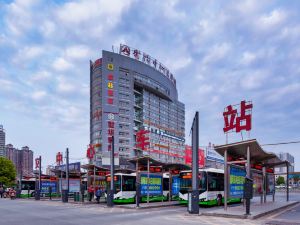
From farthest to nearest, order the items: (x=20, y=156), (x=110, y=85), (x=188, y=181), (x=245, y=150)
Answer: (x=20, y=156) < (x=110, y=85) < (x=188, y=181) < (x=245, y=150)

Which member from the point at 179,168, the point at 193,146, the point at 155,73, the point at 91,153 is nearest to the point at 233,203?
the point at 179,168

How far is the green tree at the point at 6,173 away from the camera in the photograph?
67.2 m

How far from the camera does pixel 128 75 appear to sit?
103 meters

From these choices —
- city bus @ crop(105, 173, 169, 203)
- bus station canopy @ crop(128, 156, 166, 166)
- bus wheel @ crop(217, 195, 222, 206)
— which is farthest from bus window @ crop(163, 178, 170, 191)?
bus wheel @ crop(217, 195, 222, 206)

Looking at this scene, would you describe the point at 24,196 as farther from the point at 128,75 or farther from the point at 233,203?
the point at 128,75

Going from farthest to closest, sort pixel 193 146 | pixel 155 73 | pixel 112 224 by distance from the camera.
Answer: pixel 155 73
pixel 193 146
pixel 112 224

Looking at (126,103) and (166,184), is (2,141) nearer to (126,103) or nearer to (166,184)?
(126,103)

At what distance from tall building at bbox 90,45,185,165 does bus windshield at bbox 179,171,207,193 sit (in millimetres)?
63131

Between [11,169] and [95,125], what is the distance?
3284 centimetres

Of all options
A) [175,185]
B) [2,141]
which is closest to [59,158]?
[175,185]

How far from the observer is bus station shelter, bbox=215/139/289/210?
19.6 m

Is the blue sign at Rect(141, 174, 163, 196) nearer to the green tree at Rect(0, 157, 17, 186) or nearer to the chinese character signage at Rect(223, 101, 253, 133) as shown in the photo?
the chinese character signage at Rect(223, 101, 253, 133)

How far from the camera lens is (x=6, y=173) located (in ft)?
224

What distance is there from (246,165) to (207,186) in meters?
3.86
